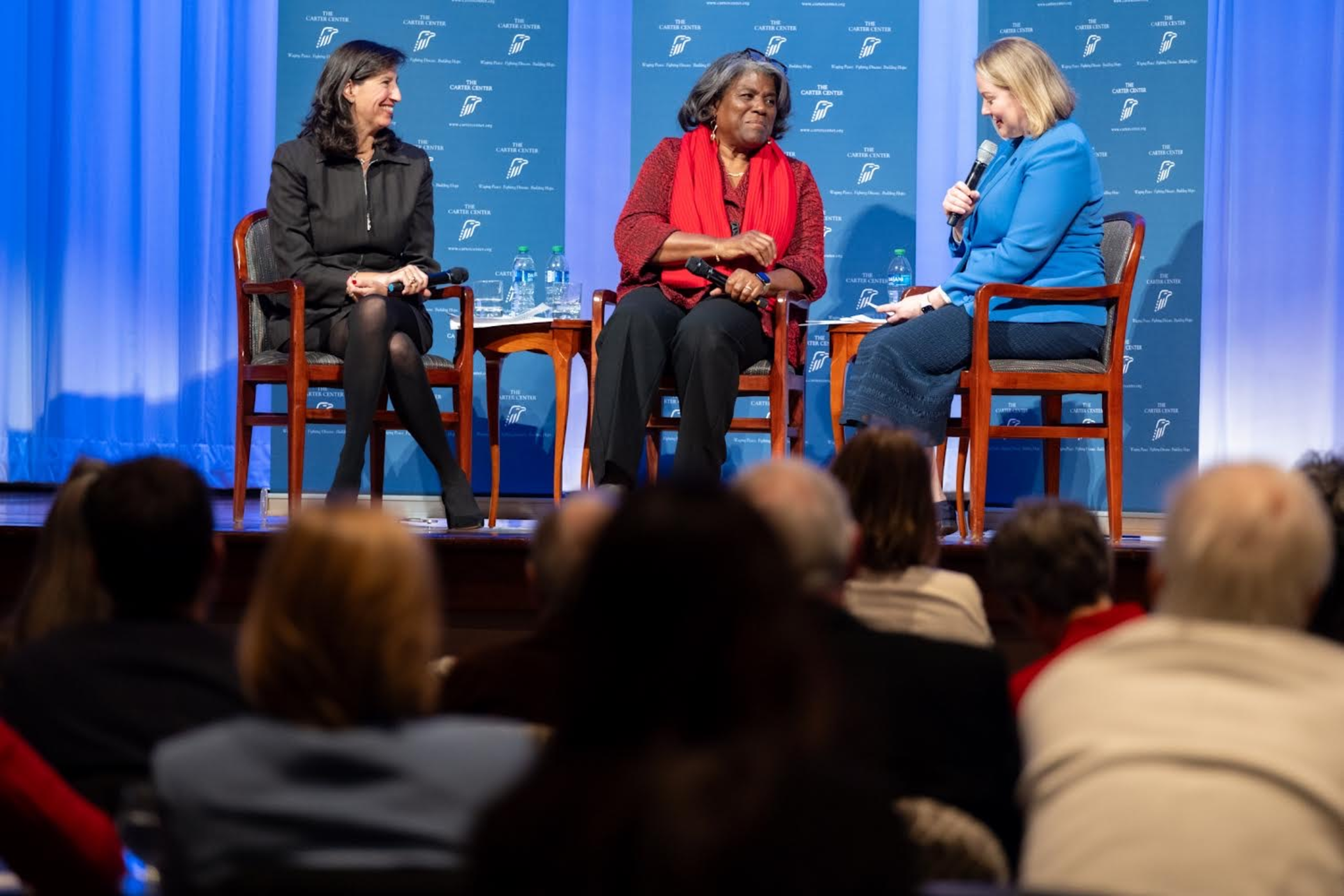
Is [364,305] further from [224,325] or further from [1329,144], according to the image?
[1329,144]

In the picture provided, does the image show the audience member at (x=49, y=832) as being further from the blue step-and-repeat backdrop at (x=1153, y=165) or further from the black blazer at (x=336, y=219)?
the blue step-and-repeat backdrop at (x=1153, y=165)

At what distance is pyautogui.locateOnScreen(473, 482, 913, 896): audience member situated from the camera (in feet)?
2.76

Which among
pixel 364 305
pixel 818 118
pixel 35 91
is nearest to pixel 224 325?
pixel 35 91

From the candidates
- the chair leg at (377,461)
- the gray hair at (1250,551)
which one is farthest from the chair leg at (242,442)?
the gray hair at (1250,551)

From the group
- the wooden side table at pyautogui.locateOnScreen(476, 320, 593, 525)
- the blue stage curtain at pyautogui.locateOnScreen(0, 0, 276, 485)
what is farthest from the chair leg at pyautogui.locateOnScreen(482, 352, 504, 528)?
the blue stage curtain at pyautogui.locateOnScreen(0, 0, 276, 485)

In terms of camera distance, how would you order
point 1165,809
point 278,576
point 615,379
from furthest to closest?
point 615,379, point 1165,809, point 278,576

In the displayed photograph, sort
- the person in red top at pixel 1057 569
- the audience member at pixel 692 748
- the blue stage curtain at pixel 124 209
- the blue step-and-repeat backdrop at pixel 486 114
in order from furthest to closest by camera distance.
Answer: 1. the blue stage curtain at pixel 124 209
2. the blue step-and-repeat backdrop at pixel 486 114
3. the person in red top at pixel 1057 569
4. the audience member at pixel 692 748

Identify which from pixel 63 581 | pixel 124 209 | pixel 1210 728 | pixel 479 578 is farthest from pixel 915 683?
pixel 124 209

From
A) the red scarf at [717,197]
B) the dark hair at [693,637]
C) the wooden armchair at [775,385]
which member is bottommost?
the dark hair at [693,637]

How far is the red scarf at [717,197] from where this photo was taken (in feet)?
15.0

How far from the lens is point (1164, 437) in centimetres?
539

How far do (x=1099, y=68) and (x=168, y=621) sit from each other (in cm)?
459

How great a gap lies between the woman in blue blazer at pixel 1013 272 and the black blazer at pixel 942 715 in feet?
8.85

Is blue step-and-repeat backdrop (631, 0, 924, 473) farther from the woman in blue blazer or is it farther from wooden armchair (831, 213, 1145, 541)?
wooden armchair (831, 213, 1145, 541)
